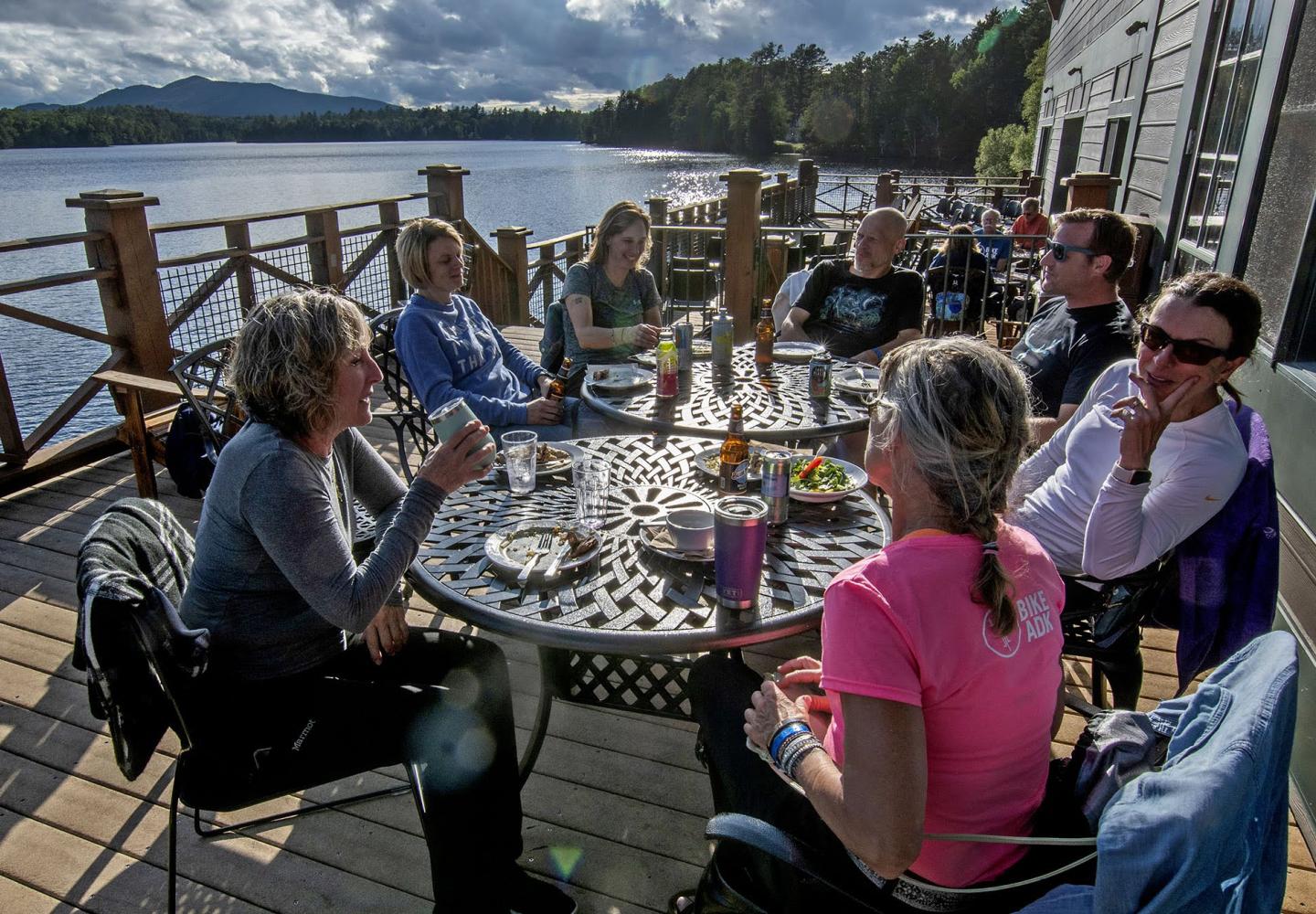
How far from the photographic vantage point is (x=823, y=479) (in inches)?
81.9

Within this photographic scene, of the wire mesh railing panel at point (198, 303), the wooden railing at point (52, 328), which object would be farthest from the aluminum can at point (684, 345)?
the wire mesh railing panel at point (198, 303)

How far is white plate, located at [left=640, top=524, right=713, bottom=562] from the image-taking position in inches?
65.7

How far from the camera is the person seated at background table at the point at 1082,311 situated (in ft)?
8.57

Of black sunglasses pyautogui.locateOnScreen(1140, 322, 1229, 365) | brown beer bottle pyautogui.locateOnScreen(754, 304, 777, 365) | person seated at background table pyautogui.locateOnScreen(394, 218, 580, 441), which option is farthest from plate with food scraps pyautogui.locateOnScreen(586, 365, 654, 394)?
black sunglasses pyautogui.locateOnScreen(1140, 322, 1229, 365)

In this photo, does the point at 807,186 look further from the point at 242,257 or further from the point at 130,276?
the point at 130,276

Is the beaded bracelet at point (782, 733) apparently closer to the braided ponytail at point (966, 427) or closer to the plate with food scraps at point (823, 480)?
the braided ponytail at point (966, 427)

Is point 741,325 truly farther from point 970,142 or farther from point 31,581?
point 970,142

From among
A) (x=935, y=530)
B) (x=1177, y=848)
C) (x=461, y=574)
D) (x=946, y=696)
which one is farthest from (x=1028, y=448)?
(x=461, y=574)

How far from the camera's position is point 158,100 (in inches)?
5172

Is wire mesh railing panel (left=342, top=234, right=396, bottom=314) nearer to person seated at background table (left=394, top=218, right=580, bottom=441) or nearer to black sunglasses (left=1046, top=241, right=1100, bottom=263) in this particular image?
person seated at background table (left=394, top=218, right=580, bottom=441)

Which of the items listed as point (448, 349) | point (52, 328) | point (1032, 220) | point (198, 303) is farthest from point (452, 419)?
point (1032, 220)

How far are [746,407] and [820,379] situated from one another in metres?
0.30

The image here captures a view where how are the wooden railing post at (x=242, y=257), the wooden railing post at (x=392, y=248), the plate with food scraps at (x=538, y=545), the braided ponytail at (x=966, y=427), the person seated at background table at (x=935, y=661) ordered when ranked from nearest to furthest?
the person seated at background table at (x=935, y=661) → the braided ponytail at (x=966, y=427) → the plate with food scraps at (x=538, y=545) → the wooden railing post at (x=242, y=257) → the wooden railing post at (x=392, y=248)

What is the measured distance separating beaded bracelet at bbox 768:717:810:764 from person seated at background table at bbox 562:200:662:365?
2.60 meters
